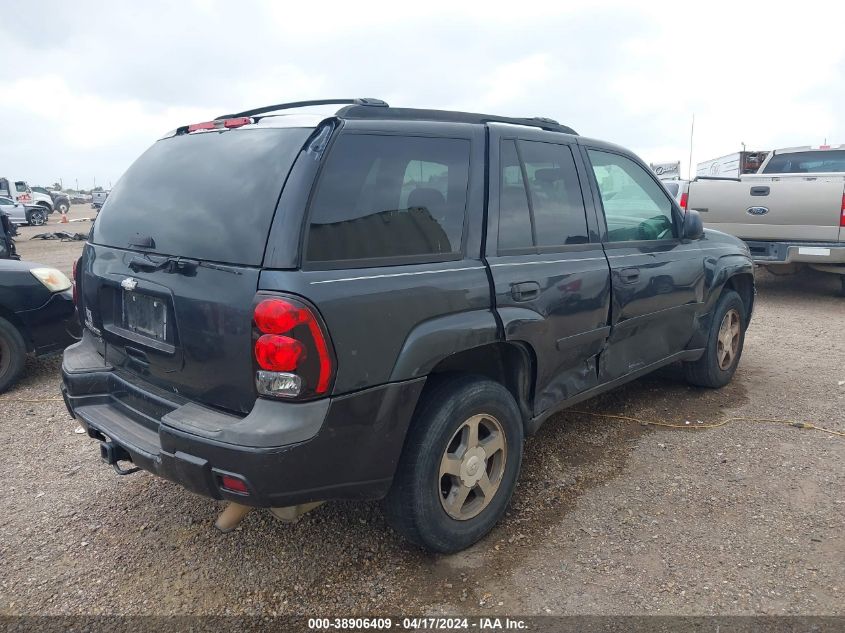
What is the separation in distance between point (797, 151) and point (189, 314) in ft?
37.6

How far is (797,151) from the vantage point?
1085 centimetres

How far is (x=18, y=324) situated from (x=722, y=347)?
548 cm

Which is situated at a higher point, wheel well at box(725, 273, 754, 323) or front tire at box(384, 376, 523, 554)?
wheel well at box(725, 273, 754, 323)

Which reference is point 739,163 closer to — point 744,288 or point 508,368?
point 744,288

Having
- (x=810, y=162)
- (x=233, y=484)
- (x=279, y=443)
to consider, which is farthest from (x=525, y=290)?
(x=810, y=162)

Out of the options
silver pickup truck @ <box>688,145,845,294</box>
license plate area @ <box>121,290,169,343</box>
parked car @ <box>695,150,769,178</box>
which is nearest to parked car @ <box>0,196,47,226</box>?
parked car @ <box>695,150,769,178</box>

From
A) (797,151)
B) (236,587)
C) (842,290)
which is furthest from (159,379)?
(797,151)

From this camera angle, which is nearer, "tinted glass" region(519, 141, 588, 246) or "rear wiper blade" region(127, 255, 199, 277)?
"rear wiper blade" region(127, 255, 199, 277)

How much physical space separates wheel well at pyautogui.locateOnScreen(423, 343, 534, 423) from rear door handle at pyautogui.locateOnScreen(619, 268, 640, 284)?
869mm

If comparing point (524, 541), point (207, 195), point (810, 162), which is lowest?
point (524, 541)

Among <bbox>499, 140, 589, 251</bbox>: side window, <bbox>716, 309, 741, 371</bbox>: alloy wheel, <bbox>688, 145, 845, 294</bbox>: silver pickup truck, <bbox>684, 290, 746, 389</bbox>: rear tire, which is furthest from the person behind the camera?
<bbox>688, 145, 845, 294</bbox>: silver pickup truck

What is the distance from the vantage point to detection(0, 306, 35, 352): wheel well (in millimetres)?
5008

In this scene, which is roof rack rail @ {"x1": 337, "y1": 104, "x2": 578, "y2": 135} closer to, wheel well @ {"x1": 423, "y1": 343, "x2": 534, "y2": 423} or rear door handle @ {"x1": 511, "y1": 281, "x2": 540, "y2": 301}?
rear door handle @ {"x1": 511, "y1": 281, "x2": 540, "y2": 301}

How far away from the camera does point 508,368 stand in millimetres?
3119
